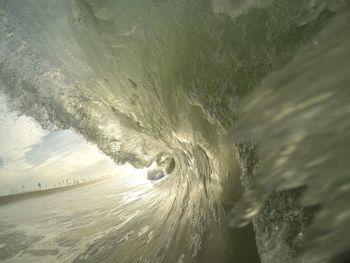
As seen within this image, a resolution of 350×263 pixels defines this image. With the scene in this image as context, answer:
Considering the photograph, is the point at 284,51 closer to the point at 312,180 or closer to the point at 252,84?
the point at 252,84

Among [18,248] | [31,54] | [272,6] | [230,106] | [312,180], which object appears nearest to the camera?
[312,180]

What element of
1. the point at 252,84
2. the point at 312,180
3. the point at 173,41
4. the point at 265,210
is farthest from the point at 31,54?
the point at 312,180

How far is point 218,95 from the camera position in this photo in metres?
2.70

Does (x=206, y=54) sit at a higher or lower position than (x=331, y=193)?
higher

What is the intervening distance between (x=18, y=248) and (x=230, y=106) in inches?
244

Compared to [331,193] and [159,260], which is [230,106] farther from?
[159,260]

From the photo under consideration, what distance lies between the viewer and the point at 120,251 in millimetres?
4387

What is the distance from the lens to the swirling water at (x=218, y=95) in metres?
1.34

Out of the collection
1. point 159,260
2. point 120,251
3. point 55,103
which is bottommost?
point 159,260

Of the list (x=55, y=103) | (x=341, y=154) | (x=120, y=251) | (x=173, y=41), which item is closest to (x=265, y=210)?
(x=341, y=154)

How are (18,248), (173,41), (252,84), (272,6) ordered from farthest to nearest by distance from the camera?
(18,248) → (173,41) → (252,84) → (272,6)

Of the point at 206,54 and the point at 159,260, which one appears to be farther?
the point at 159,260

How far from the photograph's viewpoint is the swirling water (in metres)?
1.34

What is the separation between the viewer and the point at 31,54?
548 cm
